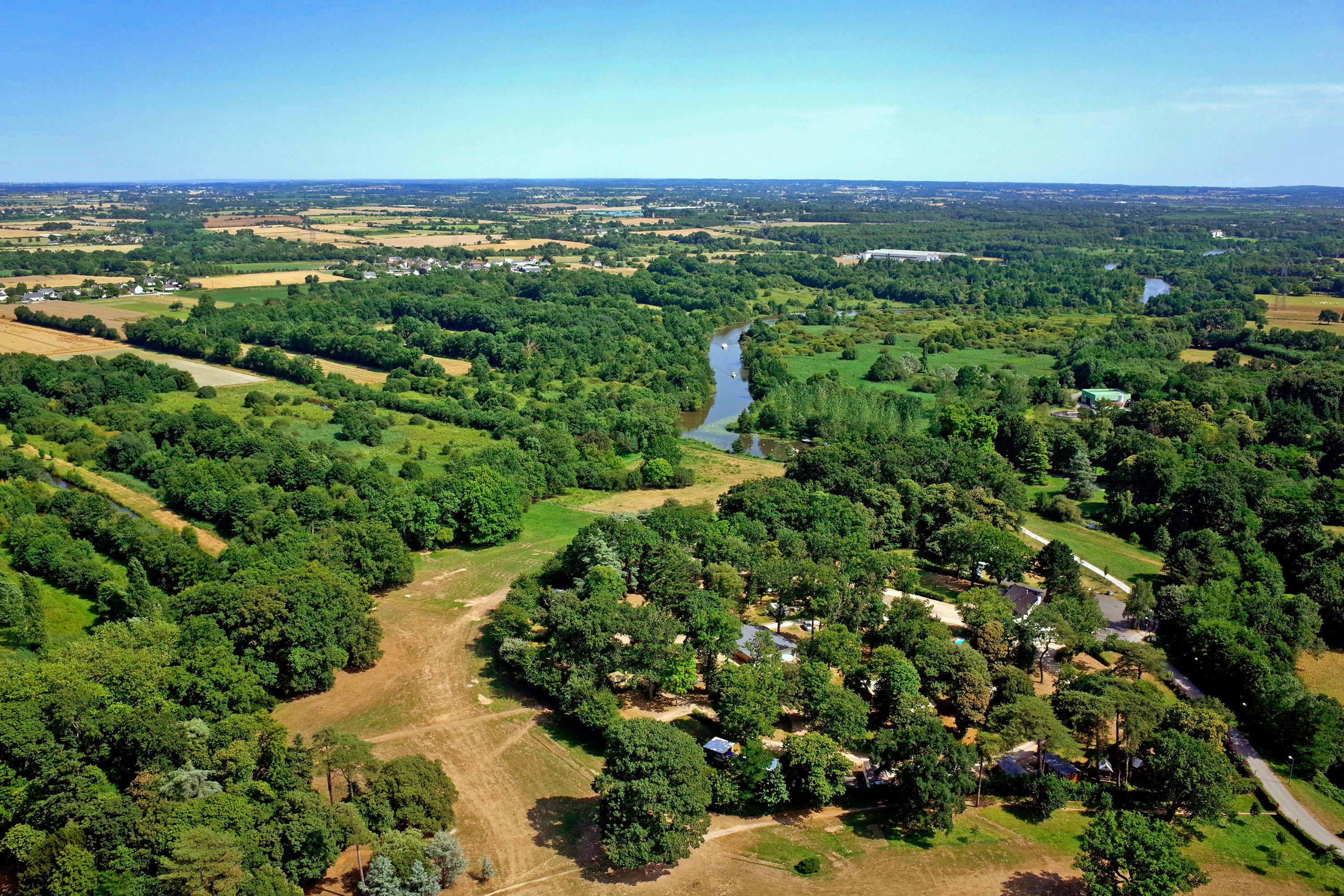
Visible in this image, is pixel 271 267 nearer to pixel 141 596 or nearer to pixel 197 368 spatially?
pixel 197 368

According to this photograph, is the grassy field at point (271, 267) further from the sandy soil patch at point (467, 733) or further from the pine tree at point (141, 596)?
the sandy soil patch at point (467, 733)

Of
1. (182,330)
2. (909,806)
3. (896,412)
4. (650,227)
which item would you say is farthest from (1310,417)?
(650,227)

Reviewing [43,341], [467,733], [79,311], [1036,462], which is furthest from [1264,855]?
[79,311]

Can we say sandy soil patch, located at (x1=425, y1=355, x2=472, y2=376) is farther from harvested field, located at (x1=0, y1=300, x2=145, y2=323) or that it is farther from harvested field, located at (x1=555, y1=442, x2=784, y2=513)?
harvested field, located at (x1=0, y1=300, x2=145, y2=323)

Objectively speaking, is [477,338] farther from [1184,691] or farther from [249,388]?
[1184,691]

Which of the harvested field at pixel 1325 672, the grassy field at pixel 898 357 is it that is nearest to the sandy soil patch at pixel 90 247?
the grassy field at pixel 898 357
